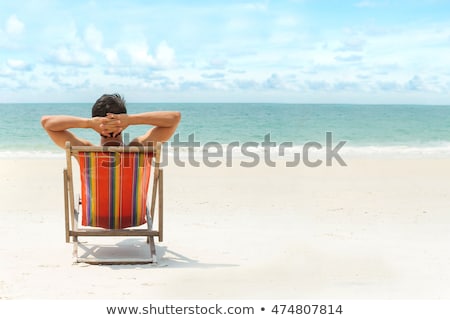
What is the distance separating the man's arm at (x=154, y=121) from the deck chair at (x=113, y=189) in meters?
0.18

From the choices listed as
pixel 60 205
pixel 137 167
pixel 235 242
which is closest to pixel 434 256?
pixel 235 242

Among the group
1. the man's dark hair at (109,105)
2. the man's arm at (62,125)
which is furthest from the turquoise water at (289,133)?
the man's dark hair at (109,105)

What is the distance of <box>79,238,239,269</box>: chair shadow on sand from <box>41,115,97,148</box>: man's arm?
93 cm

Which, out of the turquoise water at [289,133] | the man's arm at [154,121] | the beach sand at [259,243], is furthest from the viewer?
the turquoise water at [289,133]

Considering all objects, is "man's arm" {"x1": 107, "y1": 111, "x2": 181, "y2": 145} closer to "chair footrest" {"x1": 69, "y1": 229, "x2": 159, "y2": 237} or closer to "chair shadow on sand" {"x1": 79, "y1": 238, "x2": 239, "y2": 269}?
"chair footrest" {"x1": 69, "y1": 229, "x2": 159, "y2": 237}

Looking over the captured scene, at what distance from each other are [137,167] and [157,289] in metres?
1.00

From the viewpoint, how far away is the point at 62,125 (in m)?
4.47

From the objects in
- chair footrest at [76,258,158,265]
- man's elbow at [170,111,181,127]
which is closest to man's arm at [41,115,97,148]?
man's elbow at [170,111,181,127]

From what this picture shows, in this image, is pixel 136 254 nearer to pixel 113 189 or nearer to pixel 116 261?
pixel 116 261

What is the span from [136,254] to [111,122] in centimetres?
114

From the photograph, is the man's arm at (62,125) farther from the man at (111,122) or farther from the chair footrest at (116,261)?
the chair footrest at (116,261)

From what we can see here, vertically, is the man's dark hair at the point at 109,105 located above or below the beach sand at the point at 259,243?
above

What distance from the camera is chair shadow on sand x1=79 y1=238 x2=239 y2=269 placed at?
4.59m

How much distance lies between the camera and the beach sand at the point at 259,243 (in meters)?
3.95
